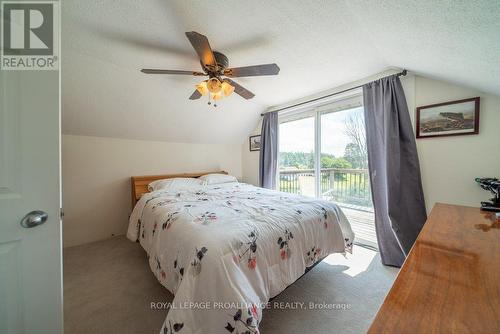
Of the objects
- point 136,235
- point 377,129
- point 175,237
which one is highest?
point 377,129

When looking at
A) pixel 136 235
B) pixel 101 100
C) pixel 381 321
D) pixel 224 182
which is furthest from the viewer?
pixel 224 182

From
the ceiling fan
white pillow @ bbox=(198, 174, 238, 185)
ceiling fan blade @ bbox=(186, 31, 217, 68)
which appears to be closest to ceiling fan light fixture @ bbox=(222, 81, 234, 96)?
the ceiling fan

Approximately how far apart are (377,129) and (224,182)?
2.51 meters

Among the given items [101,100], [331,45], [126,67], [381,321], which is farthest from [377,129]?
[101,100]

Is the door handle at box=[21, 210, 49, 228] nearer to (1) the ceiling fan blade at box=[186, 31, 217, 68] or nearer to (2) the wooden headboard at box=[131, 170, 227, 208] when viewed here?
(1) the ceiling fan blade at box=[186, 31, 217, 68]

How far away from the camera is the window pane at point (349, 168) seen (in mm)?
2635

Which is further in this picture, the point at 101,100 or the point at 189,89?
the point at 189,89

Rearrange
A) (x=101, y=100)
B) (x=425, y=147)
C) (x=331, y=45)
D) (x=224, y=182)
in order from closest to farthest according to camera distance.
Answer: (x=331, y=45)
(x=425, y=147)
(x=101, y=100)
(x=224, y=182)

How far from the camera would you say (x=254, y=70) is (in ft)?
5.32

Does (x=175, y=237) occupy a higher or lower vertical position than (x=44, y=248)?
lower

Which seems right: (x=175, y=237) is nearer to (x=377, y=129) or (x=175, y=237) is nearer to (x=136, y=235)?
(x=136, y=235)

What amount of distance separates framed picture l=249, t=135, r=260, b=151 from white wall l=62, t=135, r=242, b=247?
5.32 ft

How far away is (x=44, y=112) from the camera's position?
792mm

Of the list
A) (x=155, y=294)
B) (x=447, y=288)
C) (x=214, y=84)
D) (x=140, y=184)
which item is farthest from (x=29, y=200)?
(x=140, y=184)
